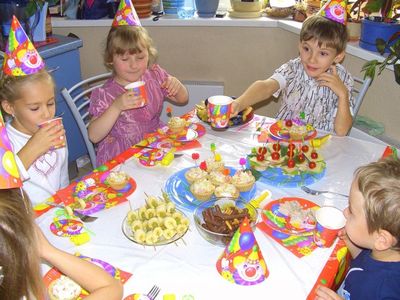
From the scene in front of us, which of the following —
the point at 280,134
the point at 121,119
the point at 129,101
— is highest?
the point at 129,101

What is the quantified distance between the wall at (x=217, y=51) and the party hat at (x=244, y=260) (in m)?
2.15

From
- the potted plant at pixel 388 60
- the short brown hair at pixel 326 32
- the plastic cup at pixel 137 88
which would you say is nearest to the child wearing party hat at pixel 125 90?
the plastic cup at pixel 137 88

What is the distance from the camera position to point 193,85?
3.23 m

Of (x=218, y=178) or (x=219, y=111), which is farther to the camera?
(x=219, y=111)

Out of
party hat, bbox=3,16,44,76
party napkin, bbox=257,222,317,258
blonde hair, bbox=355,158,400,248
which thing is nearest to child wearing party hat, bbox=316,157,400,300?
blonde hair, bbox=355,158,400,248

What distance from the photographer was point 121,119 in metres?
2.11

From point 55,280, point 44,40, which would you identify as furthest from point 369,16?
point 55,280

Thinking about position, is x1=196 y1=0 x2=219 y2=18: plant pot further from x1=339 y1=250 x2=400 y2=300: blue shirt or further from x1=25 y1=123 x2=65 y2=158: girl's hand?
x1=339 y1=250 x2=400 y2=300: blue shirt

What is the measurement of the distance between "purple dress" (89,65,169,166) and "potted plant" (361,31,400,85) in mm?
1054

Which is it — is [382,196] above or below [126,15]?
below

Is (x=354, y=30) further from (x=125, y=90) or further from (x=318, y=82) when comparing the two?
(x=125, y=90)

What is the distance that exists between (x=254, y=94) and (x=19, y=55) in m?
1.03

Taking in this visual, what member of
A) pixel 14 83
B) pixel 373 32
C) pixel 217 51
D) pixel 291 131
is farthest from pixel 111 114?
pixel 217 51

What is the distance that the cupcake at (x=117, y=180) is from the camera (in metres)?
1.40
